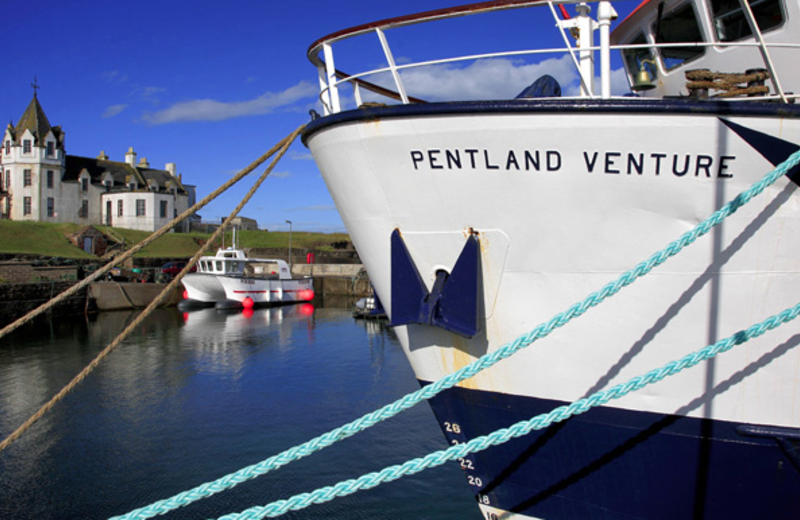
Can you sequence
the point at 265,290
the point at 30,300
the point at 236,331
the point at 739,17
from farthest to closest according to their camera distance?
1. the point at 265,290
2. the point at 30,300
3. the point at 236,331
4. the point at 739,17

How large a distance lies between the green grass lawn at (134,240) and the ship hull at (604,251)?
36.5 m

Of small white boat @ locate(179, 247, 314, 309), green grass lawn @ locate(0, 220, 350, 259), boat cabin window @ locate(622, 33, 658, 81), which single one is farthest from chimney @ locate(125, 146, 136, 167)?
boat cabin window @ locate(622, 33, 658, 81)

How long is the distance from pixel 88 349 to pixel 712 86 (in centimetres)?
1960

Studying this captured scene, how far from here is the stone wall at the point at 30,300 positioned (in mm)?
24859

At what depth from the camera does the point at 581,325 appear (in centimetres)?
430

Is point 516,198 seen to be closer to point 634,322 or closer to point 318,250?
point 634,322

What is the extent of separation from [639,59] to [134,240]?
4737 centimetres

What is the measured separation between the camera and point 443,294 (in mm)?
4516

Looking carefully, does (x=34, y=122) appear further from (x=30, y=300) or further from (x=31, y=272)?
(x=30, y=300)

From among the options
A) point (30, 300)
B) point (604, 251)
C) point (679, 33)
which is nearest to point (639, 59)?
point (679, 33)

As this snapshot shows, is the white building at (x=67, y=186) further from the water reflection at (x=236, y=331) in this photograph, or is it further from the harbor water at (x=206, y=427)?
the harbor water at (x=206, y=427)

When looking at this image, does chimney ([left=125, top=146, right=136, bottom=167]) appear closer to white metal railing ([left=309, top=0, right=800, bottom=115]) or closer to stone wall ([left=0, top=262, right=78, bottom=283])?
stone wall ([left=0, top=262, right=78, bottom=283])

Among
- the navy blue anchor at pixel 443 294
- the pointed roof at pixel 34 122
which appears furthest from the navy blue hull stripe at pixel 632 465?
the pointed roof at pixel 34 122

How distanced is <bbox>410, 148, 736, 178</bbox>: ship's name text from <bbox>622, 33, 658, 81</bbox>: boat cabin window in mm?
3030
